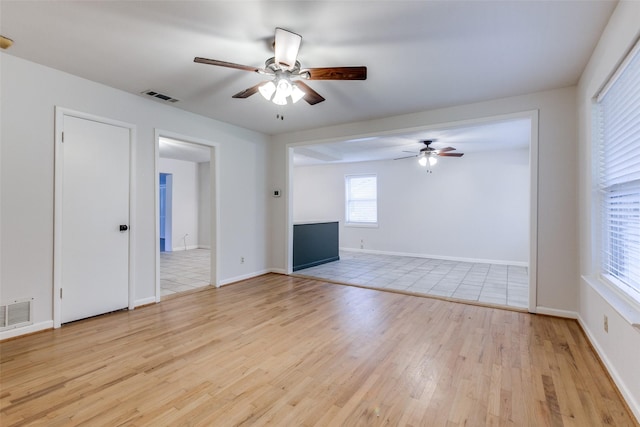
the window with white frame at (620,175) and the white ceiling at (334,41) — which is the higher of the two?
the white ceiling at (334,41)

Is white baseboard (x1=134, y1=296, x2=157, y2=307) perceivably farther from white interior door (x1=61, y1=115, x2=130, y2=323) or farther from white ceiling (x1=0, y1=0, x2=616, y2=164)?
white ceiling (x1=0, y1=0, x2=616, y2=164)

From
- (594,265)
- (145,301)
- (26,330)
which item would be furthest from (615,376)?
(26,330)

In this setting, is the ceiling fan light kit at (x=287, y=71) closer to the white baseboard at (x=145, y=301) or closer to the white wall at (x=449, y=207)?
the white baseboard at (x=145, y=301)

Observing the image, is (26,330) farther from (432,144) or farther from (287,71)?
(432,144)

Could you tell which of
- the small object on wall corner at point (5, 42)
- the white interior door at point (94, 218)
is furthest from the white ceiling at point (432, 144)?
the small object on wall corner at point (5, 42)

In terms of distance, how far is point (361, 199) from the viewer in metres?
8.54

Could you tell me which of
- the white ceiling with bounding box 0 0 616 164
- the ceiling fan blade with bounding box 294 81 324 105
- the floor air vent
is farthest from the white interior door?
the ceiling fan blade with bounding box 294 81 324 105

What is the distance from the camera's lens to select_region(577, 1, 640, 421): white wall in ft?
5.84

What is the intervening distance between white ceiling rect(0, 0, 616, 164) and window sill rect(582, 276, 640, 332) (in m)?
1.98

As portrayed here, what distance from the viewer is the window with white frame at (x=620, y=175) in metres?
1.95

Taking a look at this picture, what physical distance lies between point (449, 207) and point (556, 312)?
162 inches

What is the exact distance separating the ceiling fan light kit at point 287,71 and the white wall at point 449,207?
18.2ft

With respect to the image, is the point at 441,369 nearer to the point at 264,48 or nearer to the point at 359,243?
the point at 264,48

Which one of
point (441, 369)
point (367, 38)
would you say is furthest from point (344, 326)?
point (367, 38)
